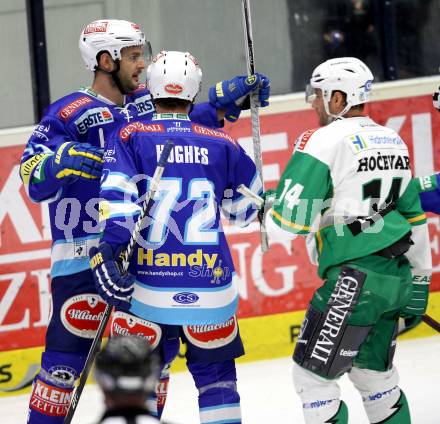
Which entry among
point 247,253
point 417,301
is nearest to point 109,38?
point 417,301

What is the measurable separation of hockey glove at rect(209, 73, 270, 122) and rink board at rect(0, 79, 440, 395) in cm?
125

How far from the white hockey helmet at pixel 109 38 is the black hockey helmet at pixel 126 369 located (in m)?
1.96

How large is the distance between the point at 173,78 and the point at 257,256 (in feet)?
6.65

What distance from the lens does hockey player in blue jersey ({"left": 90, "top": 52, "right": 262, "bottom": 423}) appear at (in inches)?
150

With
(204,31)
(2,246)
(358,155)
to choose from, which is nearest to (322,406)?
(358,155)

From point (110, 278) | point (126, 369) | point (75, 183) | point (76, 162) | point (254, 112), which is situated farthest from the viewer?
point (254, 112)

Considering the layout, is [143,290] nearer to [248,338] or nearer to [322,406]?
[322,406]

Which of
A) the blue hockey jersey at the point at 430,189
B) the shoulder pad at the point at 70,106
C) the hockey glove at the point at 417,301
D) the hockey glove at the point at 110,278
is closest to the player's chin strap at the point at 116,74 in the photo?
the shoulder pad at the point at 70,106

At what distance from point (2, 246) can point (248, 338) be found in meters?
1.24

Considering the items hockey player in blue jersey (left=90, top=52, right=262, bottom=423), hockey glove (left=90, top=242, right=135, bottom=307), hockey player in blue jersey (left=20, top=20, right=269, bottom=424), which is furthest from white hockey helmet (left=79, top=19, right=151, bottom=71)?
hockey glove (left=90, top=242, right=135, bottom=307)

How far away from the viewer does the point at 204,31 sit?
5910 mm

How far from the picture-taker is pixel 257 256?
19.0 ft

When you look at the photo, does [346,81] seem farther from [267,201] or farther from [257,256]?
[257,256]

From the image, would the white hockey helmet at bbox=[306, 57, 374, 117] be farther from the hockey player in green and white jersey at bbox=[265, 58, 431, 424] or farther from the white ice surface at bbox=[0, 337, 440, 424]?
the white ice surface at bbox=[0, 337, 440, 424]
